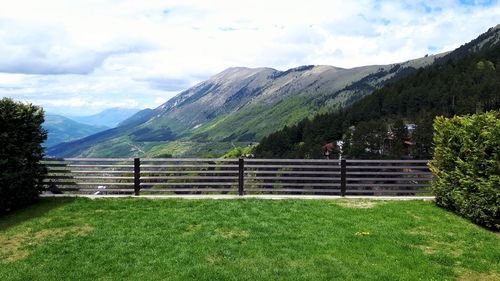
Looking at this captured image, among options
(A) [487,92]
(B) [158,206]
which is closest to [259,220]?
(B) [158,206]

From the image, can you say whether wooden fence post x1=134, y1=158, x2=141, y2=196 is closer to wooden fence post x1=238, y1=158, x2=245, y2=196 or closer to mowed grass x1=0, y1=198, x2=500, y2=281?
mowed grass x1=0, y1=198, x2=500, y2=281

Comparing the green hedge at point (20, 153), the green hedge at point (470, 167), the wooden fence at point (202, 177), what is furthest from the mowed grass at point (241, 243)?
the wooden fence at point (202, 177)

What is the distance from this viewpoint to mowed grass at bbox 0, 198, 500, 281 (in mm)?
8039

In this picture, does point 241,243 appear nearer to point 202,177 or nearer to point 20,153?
point 202,177

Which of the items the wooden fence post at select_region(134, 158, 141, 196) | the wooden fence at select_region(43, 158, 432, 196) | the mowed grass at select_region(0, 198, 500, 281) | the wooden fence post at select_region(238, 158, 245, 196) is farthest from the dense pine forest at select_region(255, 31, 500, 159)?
the mowed grass at select_region(0, 198, 500, 281)

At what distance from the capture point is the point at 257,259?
8.69 meters

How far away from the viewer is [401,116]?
448 feet

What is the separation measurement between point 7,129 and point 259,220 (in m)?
9.29

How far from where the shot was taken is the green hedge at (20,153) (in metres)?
13.0

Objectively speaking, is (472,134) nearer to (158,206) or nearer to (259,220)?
(259,220)

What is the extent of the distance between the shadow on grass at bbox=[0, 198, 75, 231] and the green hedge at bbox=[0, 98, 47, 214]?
1.29ft

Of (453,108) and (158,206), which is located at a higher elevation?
(453,108)

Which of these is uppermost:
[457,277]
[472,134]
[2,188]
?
[472,134]

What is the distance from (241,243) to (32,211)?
26.4 ft
